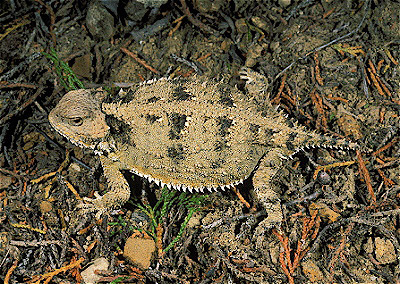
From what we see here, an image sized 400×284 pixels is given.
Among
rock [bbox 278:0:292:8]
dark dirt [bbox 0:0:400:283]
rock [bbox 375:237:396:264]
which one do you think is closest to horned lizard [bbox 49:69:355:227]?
dark dirt [bbox 0:0:400:283]

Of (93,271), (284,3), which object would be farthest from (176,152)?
(284,3)

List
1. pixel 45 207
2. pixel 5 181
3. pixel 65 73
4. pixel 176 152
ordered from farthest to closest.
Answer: pixel 65 73, pixel 5 181, pixel 45 207, pixel 176 152

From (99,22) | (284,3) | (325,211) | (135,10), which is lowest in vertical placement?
(325,211)

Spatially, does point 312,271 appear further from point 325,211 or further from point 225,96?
point 225,96

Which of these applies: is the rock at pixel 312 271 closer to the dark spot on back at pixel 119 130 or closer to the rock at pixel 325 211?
the rock at pixel 325 211

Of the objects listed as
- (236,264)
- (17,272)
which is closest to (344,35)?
(236,264)

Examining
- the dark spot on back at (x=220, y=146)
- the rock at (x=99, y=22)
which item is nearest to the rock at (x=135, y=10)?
the rock at (x=99, y=22)

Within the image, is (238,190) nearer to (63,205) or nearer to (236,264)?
(236,264)

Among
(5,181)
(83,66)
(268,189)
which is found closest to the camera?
(268,189)
